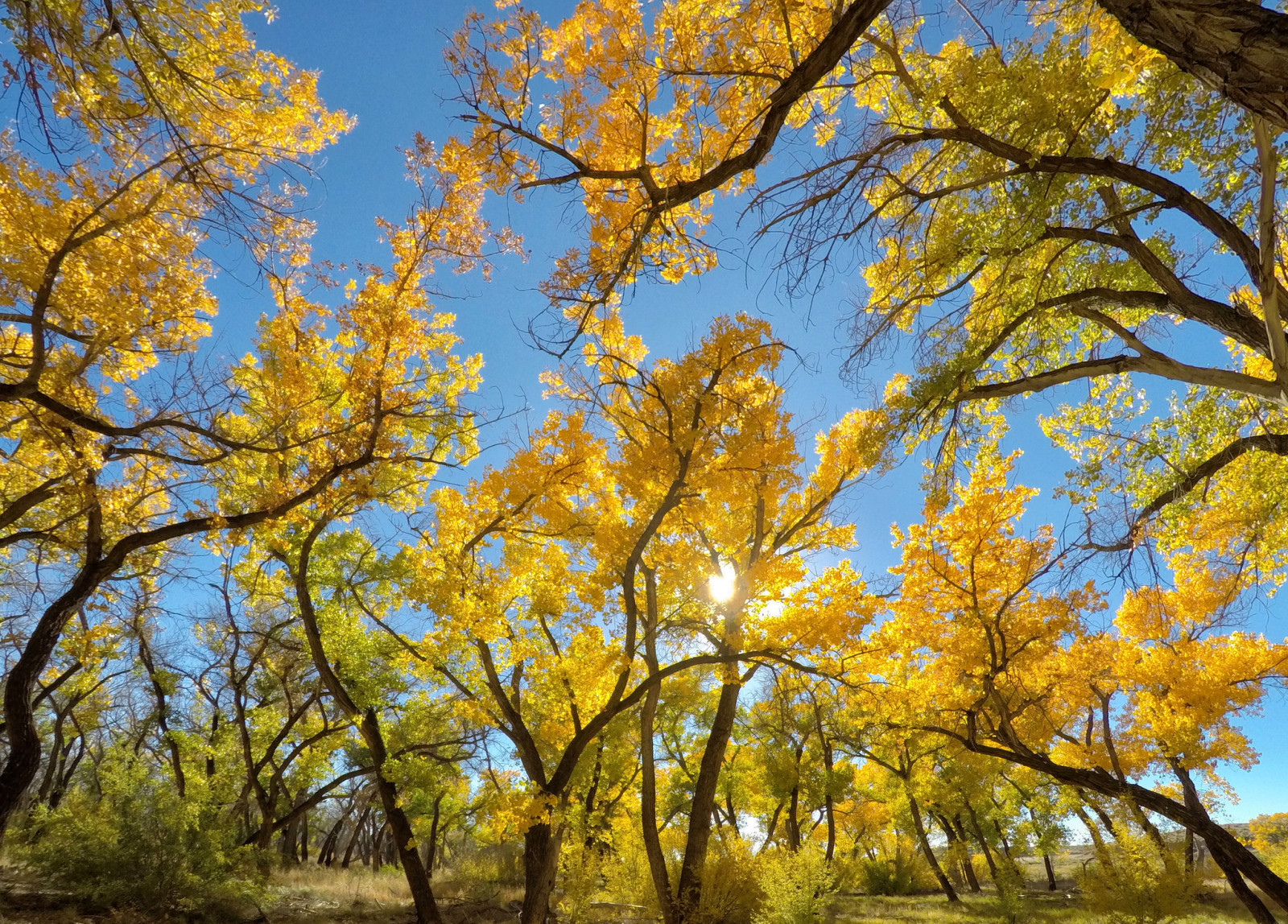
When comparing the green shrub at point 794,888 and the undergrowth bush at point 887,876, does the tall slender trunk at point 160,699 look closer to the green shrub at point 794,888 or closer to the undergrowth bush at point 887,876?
the green shrub at point 794,888

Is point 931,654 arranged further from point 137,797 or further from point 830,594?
point 137,797

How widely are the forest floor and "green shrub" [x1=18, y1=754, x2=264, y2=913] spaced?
30 cm

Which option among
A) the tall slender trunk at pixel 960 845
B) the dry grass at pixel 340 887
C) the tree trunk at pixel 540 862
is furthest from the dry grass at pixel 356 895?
the tall slender trunk at pixel 960 845

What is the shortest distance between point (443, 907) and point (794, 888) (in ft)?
27.3

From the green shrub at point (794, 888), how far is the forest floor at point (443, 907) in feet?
15.0

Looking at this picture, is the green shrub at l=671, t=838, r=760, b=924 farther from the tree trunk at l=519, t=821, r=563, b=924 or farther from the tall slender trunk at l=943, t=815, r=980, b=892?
the tall slender trunk at l=943, t=815, r=980, b=892

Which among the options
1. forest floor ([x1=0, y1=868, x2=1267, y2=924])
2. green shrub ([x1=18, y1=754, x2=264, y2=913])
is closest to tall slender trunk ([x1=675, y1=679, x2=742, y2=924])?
forest floor ([x1=0, y1=868, x2=1267, y2=924])

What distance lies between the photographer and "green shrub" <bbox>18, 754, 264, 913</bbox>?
8.74 m

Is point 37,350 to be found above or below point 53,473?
below

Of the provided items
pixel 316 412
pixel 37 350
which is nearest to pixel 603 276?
pixel 37 350

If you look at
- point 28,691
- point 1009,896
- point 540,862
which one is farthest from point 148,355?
point 1009,896

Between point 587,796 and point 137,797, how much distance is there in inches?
316

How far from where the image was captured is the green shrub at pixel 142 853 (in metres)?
8.74

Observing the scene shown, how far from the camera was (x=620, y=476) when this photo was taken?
7426 mm
